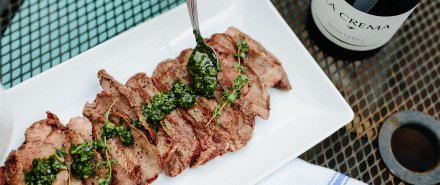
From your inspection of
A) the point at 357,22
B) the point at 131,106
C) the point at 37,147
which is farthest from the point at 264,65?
the point at 37,147

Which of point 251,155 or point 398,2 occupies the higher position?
point 398,2

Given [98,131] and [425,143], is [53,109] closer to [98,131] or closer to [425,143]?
[98,131]

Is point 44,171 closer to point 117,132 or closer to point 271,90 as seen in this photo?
point 117,132

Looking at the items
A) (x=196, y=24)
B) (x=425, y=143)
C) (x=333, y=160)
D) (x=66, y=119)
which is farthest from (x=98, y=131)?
(x=425, y=143)

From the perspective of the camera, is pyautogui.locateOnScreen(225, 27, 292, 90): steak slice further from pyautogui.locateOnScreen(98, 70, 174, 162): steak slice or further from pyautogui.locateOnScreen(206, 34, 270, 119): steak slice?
pyautogui.locateOnScreen(98, 70, 174, 162): steak slice

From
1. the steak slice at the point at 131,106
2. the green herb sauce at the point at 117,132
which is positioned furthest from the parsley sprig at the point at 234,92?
the green herb sauce at the point at 117,132

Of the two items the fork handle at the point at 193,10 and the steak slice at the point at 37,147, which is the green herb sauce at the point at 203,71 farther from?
the steak slice at the point at 37,147

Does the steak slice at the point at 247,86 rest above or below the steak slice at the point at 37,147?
below
